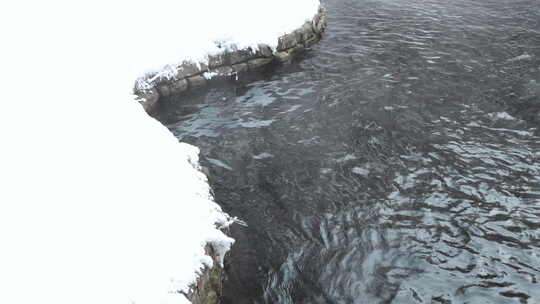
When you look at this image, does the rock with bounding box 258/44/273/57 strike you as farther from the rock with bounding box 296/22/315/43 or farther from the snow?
the snow

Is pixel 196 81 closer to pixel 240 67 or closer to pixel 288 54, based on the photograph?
pixel 240 67

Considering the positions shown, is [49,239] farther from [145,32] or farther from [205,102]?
[145,32]

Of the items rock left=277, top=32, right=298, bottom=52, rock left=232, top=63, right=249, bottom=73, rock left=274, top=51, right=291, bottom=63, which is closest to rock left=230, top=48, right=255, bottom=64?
rock left=232, top=63, right=249, bottom=73

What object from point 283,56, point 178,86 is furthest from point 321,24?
point 178,86

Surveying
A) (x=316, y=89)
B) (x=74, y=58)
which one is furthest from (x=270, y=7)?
(x=74, y=58)

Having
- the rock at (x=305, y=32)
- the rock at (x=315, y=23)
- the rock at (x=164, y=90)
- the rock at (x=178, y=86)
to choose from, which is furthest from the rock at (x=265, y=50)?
the rock at (x=164, y=90)

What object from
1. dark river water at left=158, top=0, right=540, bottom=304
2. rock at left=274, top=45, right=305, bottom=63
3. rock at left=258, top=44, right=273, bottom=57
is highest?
rock at left=258, top=44, right=273, bottom=57

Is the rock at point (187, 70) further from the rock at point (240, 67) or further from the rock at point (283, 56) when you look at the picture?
the rock at point (283, 56)
